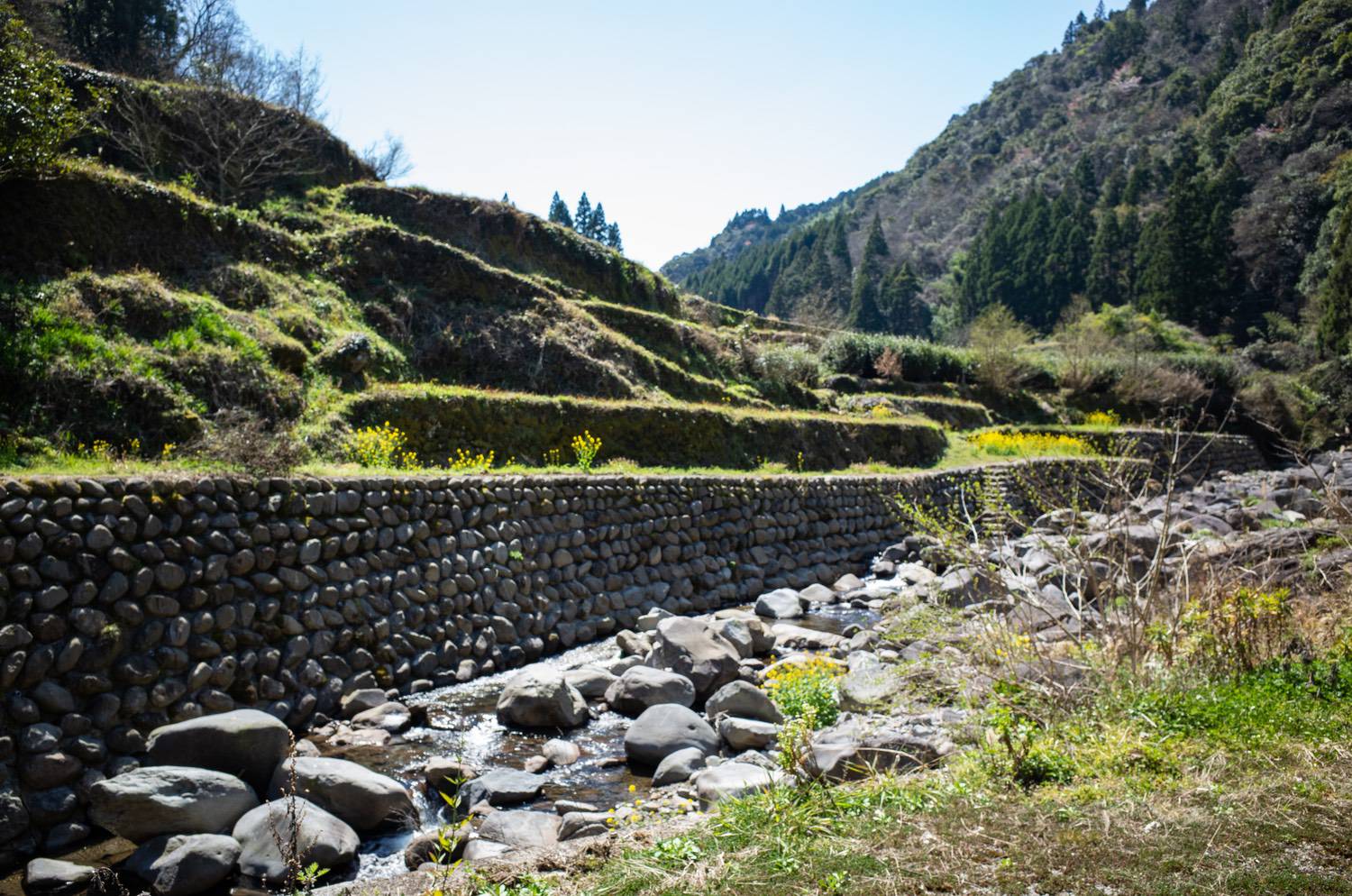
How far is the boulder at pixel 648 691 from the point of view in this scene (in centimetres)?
719

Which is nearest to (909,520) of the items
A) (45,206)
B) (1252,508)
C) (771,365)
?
(1252,508)

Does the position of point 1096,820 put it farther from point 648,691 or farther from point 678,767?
point 648,691

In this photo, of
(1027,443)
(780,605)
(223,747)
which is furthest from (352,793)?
(1027,443)

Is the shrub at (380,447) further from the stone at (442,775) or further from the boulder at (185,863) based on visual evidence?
the boulder at (185,863)

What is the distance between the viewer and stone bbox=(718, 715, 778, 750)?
6.17 meters

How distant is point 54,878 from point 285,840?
4.14 ft

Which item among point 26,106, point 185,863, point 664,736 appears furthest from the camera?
point 26,106

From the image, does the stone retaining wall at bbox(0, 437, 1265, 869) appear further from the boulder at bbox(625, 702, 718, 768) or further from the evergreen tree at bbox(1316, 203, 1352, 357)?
the evergreen tree at bbox(1316, 203, 1352, 357)

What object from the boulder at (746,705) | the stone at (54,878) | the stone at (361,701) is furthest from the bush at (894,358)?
the stone at (54,878)

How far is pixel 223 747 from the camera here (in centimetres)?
527

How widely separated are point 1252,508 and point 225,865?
15.4 metres

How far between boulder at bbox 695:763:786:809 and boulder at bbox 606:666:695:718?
2004 millimetres

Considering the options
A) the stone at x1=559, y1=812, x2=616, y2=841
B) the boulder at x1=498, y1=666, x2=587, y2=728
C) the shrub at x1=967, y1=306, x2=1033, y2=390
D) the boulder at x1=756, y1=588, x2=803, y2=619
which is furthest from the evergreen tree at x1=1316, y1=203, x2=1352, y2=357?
the stone at x1=559, y1=812, x2=616, y2=841

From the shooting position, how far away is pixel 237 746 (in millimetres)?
5289
